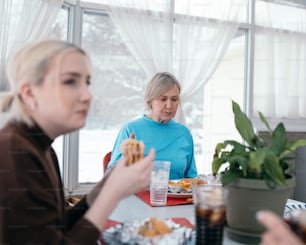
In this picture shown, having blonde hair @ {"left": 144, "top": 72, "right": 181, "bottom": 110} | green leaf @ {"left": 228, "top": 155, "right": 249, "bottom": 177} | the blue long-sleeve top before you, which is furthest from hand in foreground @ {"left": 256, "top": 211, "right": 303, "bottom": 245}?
blonde hair @ {"left": 144, "top": 72, "right": 181, "bottom": 110}

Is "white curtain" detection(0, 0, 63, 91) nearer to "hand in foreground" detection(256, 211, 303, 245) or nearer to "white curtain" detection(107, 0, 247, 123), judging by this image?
"white curtain" detection(107, 0, 247, 123)

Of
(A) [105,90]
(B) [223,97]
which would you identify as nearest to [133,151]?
(A) [105,90]

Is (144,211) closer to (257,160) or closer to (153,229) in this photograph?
(153,229)

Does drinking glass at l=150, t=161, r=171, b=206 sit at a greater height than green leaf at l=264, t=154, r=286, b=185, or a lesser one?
lesser

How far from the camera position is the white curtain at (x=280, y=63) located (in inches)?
120

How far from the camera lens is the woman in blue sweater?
1.74 meters

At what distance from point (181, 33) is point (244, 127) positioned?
78.4 inches

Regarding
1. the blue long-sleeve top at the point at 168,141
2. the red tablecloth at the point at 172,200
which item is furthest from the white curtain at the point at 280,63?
the red tablecloth at the point at 172,200

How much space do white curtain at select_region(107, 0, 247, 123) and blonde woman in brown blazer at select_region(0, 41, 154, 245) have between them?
1833mm

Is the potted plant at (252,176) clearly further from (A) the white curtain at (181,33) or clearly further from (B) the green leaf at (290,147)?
(A) the white curtain at (181,33)

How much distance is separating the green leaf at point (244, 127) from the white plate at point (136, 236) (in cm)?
25

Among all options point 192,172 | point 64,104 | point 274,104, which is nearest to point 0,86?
point 192,172

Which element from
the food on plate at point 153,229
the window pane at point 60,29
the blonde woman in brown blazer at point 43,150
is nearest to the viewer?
the blonde woman in brown blazer at point 43,150

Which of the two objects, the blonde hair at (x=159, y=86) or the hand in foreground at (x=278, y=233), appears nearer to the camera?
the hand in foreground at (x=278, y=233)
